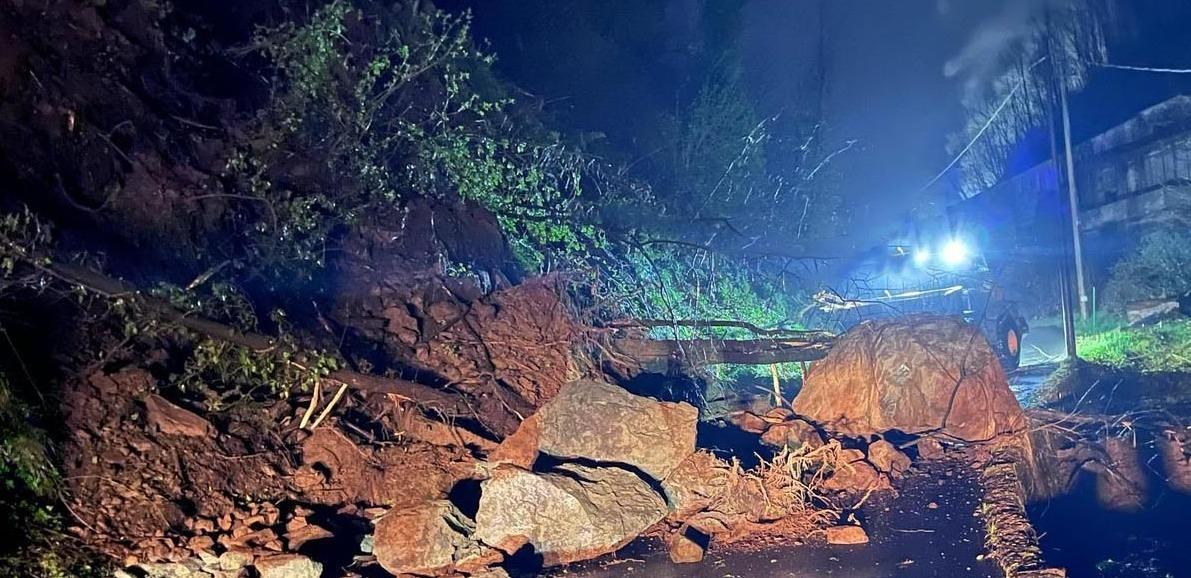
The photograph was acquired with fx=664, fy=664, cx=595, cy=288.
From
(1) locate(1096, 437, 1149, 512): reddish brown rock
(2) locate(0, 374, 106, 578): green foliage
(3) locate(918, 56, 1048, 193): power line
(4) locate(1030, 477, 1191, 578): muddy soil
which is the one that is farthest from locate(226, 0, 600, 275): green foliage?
(3) locate(918, 56, 1048, 193): power line

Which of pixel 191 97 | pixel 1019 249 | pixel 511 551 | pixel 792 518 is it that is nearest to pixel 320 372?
pixel 511 551

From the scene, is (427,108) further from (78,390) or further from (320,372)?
(78,390)

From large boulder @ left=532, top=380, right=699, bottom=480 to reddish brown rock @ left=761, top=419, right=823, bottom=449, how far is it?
Result: 1.56m

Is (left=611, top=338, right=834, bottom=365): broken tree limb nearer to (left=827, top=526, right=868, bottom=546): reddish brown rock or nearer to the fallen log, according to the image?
the fallen log

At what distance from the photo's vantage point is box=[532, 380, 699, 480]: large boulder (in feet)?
23.9

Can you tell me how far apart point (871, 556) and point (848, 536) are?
299mm

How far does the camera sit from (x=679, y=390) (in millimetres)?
9766

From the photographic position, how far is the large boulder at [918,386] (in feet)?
28.8

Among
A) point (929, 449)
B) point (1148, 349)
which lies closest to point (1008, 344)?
point (1148, 349)

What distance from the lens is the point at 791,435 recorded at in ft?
27.8

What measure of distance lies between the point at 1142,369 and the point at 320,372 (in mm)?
14032

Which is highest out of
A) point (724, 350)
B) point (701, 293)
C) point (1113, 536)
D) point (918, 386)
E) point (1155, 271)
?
point (1155, 271)

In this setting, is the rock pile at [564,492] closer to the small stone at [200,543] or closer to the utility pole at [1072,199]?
the small stone at [200,543]

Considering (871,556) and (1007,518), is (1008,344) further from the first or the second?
(871,556)
